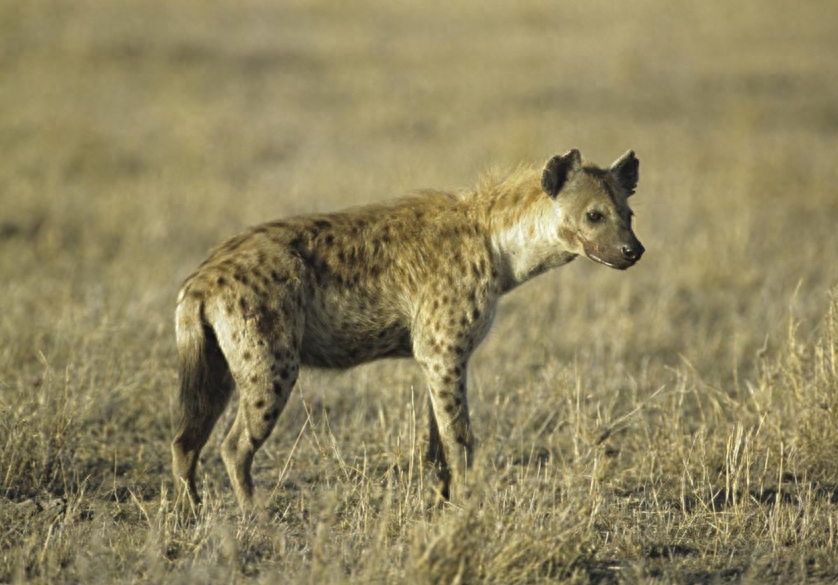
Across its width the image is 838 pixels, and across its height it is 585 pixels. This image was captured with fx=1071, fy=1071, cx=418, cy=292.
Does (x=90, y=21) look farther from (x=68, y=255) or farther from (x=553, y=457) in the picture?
(x=553, y=457)

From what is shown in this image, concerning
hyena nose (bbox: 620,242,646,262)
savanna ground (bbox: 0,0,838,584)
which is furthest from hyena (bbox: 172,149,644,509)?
savanna ground (bbox: 0,0,838,584)

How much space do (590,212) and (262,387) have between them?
1.83 m

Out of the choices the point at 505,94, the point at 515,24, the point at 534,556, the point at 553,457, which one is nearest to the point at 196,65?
the point at 505,94

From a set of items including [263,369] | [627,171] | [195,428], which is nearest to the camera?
[263,369]

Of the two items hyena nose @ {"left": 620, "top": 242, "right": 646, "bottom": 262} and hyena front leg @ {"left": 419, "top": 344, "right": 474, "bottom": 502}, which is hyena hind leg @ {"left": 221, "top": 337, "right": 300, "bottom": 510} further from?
hyena nose @ {"left": 620, "top": 242, "right": 646, "bottom": 262}

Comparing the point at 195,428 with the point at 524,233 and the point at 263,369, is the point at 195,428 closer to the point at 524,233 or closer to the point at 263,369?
the point at 263,369

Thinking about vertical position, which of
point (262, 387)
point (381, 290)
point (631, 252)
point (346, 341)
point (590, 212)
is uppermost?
point (590, 212)

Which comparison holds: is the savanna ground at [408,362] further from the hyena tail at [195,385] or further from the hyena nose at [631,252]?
the hyena nose at [631,252]

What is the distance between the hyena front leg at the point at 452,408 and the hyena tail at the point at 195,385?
991 millimetres

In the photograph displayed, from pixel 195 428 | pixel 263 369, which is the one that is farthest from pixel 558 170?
pixel 195 428

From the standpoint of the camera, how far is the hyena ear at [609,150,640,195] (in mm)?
5621

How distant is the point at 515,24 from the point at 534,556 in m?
21.7

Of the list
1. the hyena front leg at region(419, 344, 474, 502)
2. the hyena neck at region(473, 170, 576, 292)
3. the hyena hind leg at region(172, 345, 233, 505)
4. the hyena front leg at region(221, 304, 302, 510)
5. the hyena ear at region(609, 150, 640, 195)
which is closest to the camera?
the hyena front leg at region(221, 304, 302, 510)

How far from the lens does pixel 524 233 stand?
5520 mm
